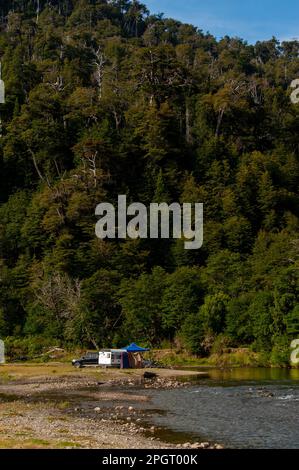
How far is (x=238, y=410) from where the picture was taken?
148 feet

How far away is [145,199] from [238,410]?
285 feet

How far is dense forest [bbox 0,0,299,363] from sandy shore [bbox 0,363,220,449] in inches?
654

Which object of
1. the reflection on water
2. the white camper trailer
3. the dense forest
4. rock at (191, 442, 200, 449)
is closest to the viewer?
rock at (191, 442, 200, 449)

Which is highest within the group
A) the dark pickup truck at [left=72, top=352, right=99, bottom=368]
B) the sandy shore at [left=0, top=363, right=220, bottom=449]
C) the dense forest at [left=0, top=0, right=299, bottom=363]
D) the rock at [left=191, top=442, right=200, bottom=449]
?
the dense forest at [left=0, top=0, right=299, bottom=363]

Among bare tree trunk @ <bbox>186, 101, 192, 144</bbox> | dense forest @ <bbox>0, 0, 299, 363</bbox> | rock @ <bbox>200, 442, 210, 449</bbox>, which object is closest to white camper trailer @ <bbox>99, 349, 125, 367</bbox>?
dense forest @ <bbox>0, 0, 299, 363</bbox>

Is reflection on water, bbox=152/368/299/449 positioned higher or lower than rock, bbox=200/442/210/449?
lower

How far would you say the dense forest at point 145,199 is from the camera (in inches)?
3647

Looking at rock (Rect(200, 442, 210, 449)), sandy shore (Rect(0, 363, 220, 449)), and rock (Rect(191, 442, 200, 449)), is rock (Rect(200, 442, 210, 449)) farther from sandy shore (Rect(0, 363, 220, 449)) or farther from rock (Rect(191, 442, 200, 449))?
sandy shore (Rect(0, 363, 220, 449))

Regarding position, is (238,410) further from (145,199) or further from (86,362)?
(145,199)

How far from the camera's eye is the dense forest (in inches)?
3647

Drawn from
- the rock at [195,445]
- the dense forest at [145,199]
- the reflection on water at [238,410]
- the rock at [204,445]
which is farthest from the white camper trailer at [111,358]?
the rock at [204,445]

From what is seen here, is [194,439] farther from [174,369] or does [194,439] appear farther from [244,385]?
[174,369]

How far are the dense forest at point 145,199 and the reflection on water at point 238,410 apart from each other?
62.4 ft

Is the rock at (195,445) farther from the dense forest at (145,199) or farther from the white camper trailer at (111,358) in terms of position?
the dense forest at (145,199)
